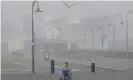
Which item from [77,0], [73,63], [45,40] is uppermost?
[77,0]

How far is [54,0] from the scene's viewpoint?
10.7 ft

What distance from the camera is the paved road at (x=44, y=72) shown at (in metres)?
3.25

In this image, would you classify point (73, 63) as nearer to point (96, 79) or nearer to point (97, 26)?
point (96, 79)

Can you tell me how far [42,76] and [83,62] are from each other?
806 millimetres

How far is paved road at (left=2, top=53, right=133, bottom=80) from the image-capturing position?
3.25 metres

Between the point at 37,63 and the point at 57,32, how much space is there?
0.68 meters

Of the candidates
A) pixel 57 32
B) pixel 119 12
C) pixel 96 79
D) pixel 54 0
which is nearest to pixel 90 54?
pixel 96 79

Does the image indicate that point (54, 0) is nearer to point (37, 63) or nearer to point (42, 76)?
point (37, 63)

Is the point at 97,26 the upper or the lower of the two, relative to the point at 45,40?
upper

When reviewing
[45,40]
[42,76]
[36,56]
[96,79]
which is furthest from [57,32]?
[96,79]

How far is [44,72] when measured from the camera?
10.8 ft

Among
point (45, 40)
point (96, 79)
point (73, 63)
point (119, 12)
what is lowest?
point (96, 79)

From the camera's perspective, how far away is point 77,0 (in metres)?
3.26

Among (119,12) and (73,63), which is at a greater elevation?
(119,12)
